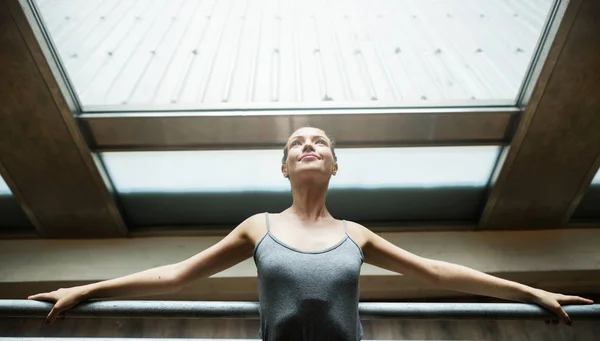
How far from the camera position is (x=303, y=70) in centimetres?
410

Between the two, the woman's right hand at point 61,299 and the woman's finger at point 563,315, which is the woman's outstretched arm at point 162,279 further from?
the woman's finger at point 563,315

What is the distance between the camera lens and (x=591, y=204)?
432 centimetres

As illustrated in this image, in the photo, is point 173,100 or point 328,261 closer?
point 328,261

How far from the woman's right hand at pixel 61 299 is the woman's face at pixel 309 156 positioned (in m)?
1.07

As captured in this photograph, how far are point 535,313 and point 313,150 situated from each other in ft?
3.98

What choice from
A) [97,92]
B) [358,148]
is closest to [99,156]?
[97,92]

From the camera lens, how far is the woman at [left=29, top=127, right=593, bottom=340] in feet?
5.36

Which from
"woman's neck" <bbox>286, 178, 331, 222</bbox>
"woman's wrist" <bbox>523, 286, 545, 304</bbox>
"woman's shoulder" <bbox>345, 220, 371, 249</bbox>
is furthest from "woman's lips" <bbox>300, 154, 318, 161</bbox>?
"woman's wrist" <bbox>523, 286, 545, 304</bbox>

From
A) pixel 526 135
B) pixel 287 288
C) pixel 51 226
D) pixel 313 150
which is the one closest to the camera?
pixel 287 288

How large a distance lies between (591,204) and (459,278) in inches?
127

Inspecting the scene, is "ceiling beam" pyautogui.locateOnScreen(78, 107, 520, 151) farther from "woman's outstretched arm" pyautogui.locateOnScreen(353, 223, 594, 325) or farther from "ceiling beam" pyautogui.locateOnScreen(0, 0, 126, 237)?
"woman's outstretched arm" pyautogui.locateOnScreen(353, 223, 594, 325)

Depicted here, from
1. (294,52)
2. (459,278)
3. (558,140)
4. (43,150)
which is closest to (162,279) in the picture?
(459,278)

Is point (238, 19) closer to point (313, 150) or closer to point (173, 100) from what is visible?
point (173, 100)

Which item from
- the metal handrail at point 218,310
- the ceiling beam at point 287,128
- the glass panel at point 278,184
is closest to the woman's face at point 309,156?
the metal handrail at point 218,310
